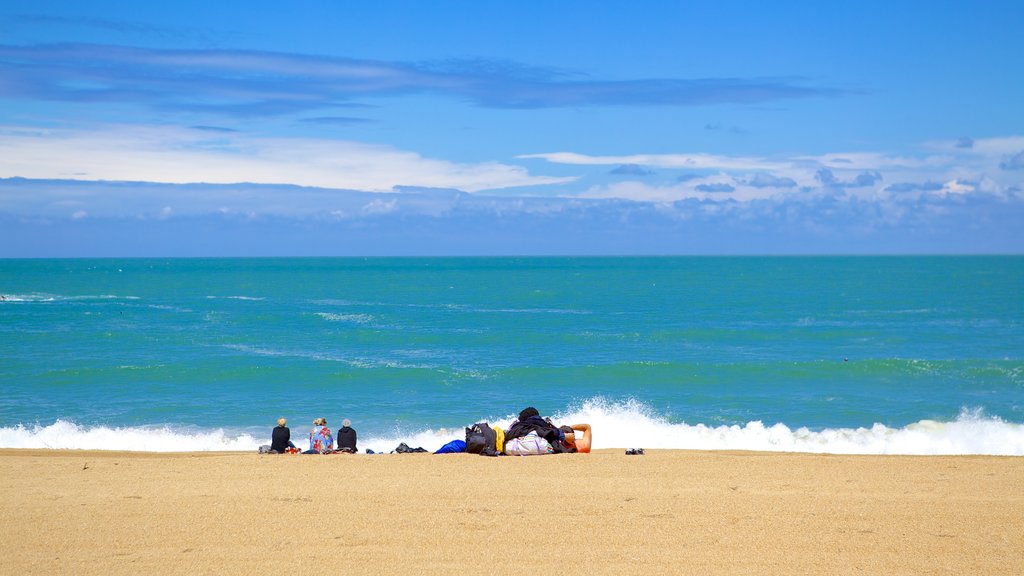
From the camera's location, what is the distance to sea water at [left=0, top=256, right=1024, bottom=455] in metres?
18.5

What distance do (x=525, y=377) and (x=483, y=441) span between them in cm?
1298

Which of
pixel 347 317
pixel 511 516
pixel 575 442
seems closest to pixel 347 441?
pixel 575 442

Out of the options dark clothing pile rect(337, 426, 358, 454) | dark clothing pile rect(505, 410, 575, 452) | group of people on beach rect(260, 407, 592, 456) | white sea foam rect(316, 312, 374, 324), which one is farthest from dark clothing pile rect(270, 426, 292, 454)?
white sea foam rect(316, 312, 374, 324)

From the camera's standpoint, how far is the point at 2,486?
11.0 m

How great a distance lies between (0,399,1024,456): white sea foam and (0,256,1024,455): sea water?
0.06 metres

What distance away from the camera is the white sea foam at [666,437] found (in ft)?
56.4

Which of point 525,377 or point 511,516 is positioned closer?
point 511,516

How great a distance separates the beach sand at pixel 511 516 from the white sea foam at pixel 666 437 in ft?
14.4

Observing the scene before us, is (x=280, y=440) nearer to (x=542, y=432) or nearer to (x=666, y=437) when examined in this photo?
(x=542, y=432)

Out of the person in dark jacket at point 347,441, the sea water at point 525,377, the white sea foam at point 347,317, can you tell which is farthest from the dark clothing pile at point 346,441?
the white sea foam at point 347,317

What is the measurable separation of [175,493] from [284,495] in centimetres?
134

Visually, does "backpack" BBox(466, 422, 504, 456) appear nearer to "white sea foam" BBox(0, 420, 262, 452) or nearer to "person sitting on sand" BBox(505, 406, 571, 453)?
"person sitting on sand" BBox(505, 406, 571, 453)

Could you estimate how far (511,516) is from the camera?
9523mm

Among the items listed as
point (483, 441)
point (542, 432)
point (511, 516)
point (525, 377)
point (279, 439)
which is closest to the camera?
point (511, 516)
